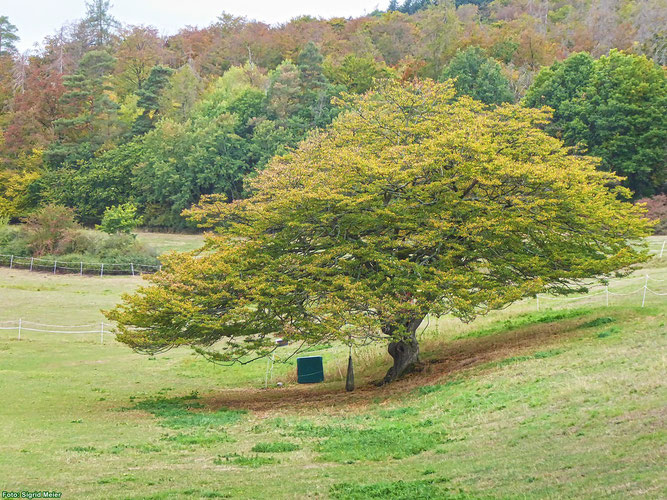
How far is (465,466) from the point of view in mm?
11695

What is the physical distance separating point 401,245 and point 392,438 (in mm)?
9060

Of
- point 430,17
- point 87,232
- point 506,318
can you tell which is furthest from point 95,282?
point 430,17

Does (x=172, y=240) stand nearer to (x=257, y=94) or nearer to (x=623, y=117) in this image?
(x=257, y=94)

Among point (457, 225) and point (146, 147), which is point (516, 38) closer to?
point (146, 147)

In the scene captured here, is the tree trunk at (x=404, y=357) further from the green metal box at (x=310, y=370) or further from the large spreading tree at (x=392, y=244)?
the green metal box at (x=310, y=370)

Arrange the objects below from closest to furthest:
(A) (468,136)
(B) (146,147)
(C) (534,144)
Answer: (A) (468,136), (C) (534,144), (B) (146,147)

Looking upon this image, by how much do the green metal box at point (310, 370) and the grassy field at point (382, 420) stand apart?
535mm

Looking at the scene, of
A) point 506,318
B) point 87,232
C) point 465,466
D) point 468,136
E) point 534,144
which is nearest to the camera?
point 465,466

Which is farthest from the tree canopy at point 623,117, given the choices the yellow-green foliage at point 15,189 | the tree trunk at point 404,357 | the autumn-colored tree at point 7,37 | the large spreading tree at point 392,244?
the autumn-colored tree at point 7,37

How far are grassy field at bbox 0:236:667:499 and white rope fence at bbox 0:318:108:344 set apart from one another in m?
5.42

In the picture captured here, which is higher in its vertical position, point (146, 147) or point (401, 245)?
point (146, 147)

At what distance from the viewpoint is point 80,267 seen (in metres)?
59.5

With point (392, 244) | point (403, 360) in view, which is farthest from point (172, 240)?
point (392, 244)

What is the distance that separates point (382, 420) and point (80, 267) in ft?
154
